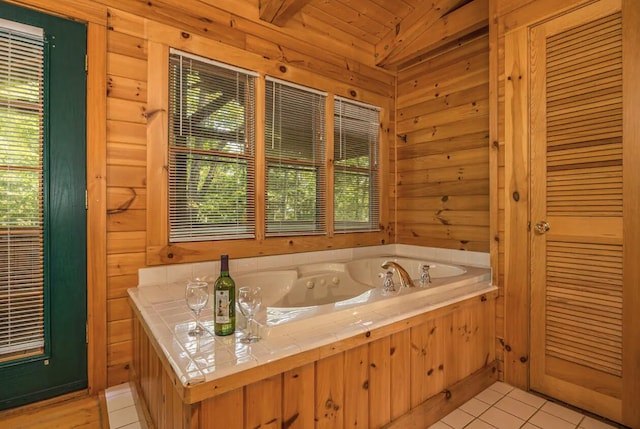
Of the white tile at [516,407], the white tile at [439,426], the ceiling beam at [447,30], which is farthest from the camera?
the ceiling beam at [447,30]

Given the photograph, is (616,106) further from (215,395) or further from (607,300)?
(215,395)

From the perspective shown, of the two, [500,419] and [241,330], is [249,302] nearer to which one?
[241,330]

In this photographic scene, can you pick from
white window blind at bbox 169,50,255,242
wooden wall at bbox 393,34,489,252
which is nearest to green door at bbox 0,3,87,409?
white window blind at bbox 169,50,255,242

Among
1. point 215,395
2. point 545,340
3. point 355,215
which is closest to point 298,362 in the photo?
point 215,395

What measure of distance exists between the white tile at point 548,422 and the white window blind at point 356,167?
5.89 ft

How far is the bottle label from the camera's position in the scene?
3.92ft

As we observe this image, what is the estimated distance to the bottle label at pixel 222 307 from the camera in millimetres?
1196

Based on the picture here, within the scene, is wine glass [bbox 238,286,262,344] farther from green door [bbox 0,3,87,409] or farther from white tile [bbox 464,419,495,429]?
white tile [bbox 464,419,495,429]

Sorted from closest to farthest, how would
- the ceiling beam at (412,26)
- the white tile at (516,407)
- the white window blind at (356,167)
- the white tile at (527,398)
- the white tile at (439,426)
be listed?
the white tile at (439,426) → the white tile at (516,407) → the white tile at (527,398) → the ceiling beam at (412,26) → the white window blind at (356,167)

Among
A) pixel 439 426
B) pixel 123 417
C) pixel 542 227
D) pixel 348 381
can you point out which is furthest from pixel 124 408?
pixel 542 227

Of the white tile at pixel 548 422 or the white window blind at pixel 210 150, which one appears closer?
the white tile at pixel 548 422

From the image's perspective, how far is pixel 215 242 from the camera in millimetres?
2186

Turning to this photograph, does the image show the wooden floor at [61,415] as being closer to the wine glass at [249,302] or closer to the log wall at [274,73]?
the log wall at [274,73]

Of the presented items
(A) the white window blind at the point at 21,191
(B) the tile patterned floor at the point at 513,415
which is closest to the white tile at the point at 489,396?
(B) the tile patterned floor at the point at 513,415
